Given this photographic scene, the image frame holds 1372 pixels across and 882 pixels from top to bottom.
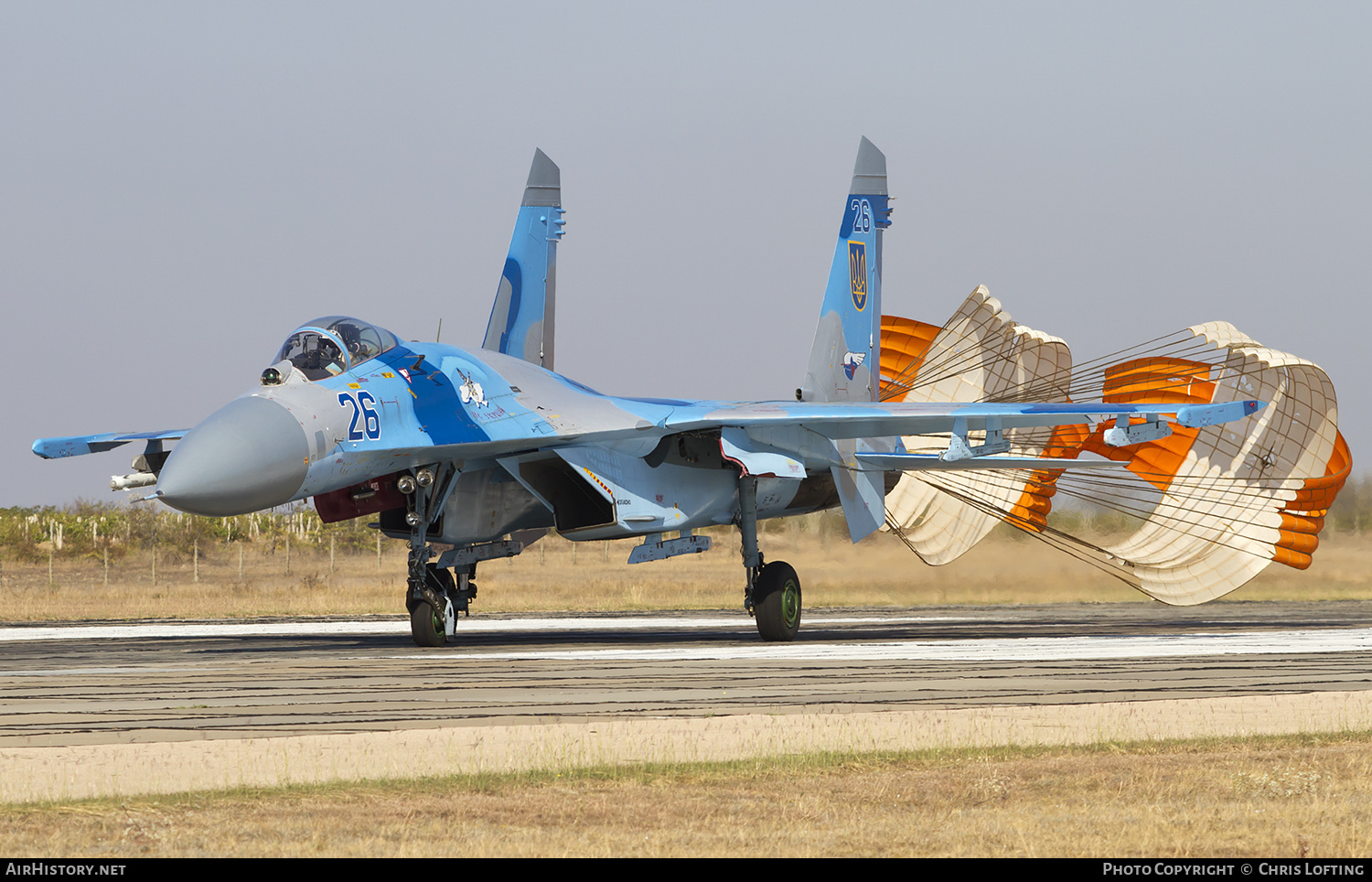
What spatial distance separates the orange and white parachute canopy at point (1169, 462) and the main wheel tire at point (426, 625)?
10.2 metres

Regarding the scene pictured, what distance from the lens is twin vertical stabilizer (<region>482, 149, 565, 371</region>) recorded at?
23.0 metres

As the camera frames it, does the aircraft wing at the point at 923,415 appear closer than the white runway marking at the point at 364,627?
Yes

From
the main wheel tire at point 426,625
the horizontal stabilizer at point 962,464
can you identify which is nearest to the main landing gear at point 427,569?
the main wheel tire at point 426,625

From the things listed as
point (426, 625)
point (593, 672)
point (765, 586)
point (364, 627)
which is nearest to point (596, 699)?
point (593, 672)

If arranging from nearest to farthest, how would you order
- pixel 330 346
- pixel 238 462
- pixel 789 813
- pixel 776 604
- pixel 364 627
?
pixel 789 813 → pixel 238 462 → pixel 330 346 → pixel 776 604 → pixel 364 627

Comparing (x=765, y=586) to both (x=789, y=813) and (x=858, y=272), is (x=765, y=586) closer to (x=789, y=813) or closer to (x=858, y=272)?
(x=858, y=272)

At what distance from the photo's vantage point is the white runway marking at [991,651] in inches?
574

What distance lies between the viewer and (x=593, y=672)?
505 inches

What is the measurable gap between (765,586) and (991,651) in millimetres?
3493

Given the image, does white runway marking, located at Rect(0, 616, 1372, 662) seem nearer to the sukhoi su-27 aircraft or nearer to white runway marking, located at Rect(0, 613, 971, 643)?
white runway marking, located at Rect(0, 613, 971, 643)

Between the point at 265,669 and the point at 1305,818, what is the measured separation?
31.4ft

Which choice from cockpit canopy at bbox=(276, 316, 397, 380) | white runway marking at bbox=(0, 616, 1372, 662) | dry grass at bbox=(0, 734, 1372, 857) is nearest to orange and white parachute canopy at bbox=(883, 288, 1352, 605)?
white runway marking at bbox=(0, 616, 1372, 662)

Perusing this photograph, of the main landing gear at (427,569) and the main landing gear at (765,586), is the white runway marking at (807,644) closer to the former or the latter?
the main landing gear at (765,586)

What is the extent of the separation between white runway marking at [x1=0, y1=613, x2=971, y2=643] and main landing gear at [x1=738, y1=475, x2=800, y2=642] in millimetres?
2583
